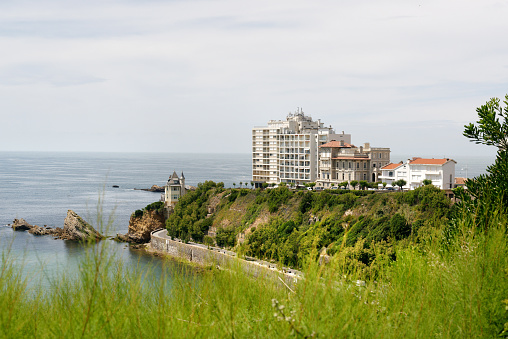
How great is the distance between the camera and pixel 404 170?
5206cm

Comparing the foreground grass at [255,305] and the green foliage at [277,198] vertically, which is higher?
the foreground grass at [255,305]

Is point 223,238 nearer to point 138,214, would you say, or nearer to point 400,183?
point 138,214

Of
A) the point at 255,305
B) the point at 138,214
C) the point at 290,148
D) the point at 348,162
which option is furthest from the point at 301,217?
the point at 255,305

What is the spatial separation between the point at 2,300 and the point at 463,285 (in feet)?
20.0

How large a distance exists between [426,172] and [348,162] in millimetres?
11148

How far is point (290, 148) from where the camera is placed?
238 feet

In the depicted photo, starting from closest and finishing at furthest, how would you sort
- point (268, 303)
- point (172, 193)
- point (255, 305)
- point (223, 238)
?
point (268, 303) < point (255, 305) < point (223, 238) < point (172, 193)

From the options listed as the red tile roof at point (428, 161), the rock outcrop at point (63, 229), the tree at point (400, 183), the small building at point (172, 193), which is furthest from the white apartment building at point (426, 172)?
the rock outcrop at point (63, 229)

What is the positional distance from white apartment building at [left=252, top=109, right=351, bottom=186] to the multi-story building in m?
5.27

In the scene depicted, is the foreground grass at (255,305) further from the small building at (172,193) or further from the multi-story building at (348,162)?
the small building at (172,193)

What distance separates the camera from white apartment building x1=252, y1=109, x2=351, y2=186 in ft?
Result: 227

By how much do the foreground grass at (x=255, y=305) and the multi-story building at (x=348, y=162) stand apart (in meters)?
49.7

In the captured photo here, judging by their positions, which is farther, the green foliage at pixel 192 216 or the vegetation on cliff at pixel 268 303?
the green foliage at pixel 192 216

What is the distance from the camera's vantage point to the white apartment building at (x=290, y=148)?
69.2m
